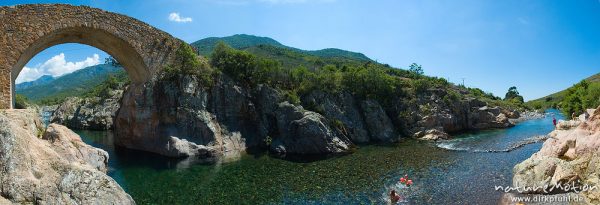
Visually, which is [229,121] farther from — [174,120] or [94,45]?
[94,45]

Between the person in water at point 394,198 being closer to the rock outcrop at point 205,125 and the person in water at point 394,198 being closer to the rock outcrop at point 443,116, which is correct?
the rock outcrop at point 205,125

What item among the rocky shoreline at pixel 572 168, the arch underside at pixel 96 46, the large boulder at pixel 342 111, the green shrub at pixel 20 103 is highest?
the arch underside at pixel 96 46

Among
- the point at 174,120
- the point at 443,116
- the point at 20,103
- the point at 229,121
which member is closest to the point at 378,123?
the point at 443,116

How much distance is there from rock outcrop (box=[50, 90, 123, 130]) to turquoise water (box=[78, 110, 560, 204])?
3161 centimetres

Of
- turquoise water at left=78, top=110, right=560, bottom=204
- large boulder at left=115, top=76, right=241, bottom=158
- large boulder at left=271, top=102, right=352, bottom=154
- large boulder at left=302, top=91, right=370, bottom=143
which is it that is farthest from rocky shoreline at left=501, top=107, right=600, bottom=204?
large boulder at left=115, top=76, right=241, bottom=158

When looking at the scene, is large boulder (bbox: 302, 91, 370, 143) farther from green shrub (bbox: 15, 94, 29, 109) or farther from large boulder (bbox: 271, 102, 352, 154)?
green shrub (bbox: 15, 94, 29, 109)

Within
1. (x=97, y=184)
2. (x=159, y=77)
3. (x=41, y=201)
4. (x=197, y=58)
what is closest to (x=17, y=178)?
(x=41, y=201)

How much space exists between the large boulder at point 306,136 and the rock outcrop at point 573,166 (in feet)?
50.0

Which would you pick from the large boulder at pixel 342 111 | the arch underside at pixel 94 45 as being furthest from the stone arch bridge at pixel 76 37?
the large boulder at pixel 342 111

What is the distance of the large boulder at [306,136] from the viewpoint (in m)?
32.3

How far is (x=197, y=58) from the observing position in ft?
116

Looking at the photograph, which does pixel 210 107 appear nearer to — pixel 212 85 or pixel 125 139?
pixel 212 85

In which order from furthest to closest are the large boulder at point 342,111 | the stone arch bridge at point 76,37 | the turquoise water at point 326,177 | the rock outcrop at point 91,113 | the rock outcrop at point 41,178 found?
the rock outcrop at point 91,113
the large boulder at point 342,111
the stone arch bridge at point 76,37
the turquoise water at point 326,177
the rock outcrop at point 41,178

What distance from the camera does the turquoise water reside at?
64.2 feet
